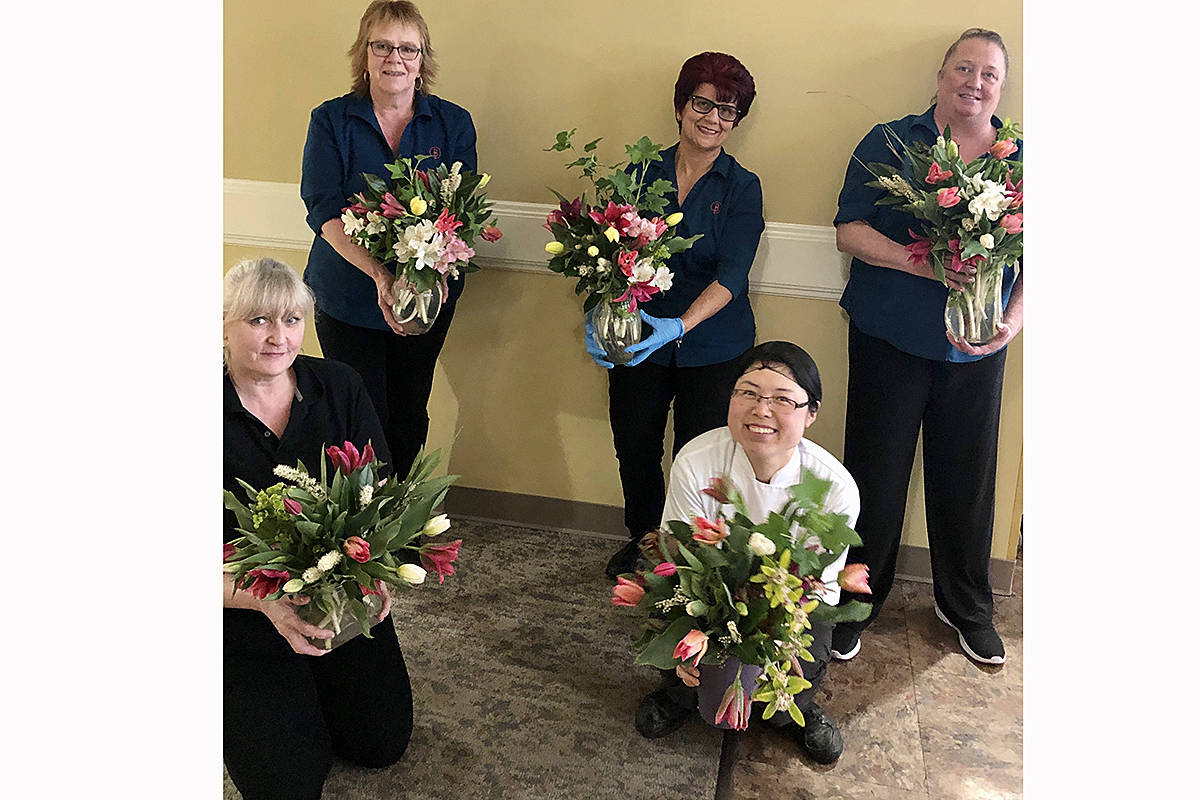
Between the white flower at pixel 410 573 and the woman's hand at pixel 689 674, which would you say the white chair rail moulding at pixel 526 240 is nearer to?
the woman's hand at pixel 689 674

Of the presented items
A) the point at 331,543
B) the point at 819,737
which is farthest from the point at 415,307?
the point at 819,737

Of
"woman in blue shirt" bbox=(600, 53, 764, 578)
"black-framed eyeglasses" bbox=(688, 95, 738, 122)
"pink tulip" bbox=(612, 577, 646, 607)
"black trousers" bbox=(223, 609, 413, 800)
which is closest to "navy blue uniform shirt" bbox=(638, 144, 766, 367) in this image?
"woman in blue shirt" bbox=(600, 53, 764, 578)

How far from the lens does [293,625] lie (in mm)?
1501

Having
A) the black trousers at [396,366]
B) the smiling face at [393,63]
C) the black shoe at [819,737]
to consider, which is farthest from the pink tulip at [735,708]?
the smiling face at [393,63]

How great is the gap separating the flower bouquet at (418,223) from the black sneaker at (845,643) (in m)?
1.31

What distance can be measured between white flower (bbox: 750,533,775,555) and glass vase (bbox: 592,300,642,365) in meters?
0.75

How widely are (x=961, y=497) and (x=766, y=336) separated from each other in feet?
2.15

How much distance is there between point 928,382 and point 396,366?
4.61 feet

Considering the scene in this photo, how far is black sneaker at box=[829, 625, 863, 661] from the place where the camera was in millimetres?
2275

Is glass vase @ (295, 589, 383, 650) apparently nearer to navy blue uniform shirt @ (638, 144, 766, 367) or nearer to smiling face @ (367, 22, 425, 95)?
navy blue uniform shirt @ (638, 144, 766, 367)
